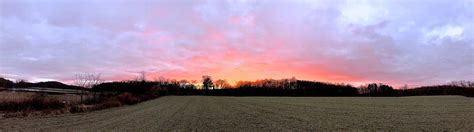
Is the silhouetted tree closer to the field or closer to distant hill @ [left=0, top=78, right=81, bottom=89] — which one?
distant hill @ [left=0, top=78, right=81, bottom=89]

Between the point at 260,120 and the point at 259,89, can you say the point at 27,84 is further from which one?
the point at 260,120

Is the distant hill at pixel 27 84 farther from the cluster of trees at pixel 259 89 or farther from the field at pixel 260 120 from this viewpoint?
the field at pixel 260 120

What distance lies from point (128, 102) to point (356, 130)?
3711cm

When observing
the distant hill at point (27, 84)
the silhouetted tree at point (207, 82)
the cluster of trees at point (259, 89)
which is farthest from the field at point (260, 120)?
the silhouetted tree at point (207, 82)

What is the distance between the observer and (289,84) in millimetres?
172375

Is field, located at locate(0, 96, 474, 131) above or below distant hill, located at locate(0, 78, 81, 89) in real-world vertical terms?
below

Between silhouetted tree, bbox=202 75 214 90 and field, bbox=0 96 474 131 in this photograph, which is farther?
silhouetted tree, bbox=202 75 214 90

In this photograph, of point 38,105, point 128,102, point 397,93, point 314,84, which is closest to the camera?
point 38,105

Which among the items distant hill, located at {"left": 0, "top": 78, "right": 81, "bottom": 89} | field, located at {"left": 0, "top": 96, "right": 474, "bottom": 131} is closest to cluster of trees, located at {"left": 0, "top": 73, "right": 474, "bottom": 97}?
distant hill, located at {"left": 0, "top": 78, "right": 81, "bottom": 89}

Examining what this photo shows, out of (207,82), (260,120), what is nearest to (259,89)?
(207,82)

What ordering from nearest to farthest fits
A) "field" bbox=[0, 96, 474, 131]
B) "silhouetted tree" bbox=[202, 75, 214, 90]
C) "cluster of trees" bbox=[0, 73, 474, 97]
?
"field" bbox=[0, 96, 474, 131]
"cluster of trees" bbox=[0, 73, 474, 97]
"silhouetted tree" bbox=[202, 75, 214, 90]

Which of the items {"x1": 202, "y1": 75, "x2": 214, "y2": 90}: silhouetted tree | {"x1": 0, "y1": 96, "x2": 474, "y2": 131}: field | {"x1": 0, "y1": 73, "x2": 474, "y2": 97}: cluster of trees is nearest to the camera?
{"x1": 0, "y1": 96, "x2": 474, "y2": 131}: field

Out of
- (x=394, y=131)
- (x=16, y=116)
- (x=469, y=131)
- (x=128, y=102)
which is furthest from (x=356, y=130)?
(x=128, y=102)

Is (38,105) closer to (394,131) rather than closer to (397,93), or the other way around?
(394,131)
